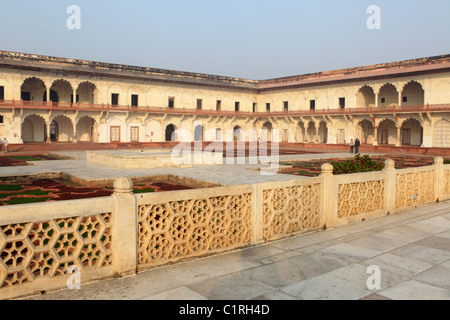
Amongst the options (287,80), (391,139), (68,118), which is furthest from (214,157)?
(287,80)

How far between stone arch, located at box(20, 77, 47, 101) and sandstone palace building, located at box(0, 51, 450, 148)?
0.07m

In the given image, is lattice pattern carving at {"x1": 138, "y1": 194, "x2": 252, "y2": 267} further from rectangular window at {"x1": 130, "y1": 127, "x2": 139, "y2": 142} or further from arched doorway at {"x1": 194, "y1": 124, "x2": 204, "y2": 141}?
arched doorway at {"x1": 194, "y1": 124, "x2": 204, "y2": 141}

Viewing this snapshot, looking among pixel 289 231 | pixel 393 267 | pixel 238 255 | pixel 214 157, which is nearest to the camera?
pixel 393 267

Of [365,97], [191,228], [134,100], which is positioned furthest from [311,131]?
[191,228]

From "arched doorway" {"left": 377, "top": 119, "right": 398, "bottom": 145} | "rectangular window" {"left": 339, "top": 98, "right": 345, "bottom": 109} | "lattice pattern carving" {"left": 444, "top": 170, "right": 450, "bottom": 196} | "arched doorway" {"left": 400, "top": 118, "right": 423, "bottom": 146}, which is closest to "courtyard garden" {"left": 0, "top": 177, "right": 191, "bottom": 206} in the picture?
"lattice pattern carving" {"left": 444, "top": 170, "right": 450, "bottom": 196}

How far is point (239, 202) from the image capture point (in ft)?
15.0

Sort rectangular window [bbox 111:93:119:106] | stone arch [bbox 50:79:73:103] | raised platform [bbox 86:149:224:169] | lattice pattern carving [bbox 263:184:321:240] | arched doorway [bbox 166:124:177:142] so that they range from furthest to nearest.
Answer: arched doorway [bbox 166:124:177:142], rectangular window [bbox 111:93:119:106], stone arch [bbox 50:79:73:103], raised platform [bbox 86:149:224:169], lattice pattern carving [bbox 263:184:321:240]

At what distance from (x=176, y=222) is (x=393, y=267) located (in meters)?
Result: 2.29

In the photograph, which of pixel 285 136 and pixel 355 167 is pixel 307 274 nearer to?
pixel 355 167

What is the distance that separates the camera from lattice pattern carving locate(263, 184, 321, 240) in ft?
15.7

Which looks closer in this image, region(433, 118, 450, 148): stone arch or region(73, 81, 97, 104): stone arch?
region(433, 118, 450, 148): stone arch

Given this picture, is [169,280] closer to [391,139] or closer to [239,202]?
[239,202]

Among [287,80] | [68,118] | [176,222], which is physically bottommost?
[176,222]
